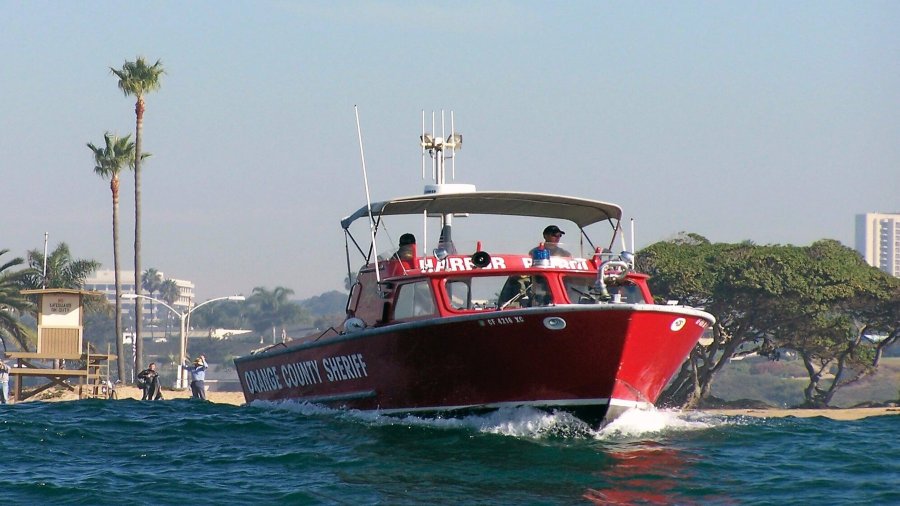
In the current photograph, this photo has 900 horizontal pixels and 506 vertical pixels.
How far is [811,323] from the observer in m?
49.8

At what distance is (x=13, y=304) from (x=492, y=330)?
43596 millimetres

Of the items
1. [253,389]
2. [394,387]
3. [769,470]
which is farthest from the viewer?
[253,389]

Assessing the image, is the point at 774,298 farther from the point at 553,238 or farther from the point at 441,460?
the point at 441,460

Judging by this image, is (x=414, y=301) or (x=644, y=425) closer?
(x=644, y=425)

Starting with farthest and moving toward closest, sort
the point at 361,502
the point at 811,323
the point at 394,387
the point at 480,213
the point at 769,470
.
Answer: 1. the point at 811,323
2. the point at 480,213
3. the point at 394,387
4. the point at 769,470
5. the point at 361,502

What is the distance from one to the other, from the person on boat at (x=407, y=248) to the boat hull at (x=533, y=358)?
1.60m

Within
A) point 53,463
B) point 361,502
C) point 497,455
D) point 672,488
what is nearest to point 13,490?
point 53,463

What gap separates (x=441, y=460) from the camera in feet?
46.9

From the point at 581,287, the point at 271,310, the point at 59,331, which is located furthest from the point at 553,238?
the point at 271,310

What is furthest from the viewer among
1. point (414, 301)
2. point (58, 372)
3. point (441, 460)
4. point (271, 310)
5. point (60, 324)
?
point (271, 310)

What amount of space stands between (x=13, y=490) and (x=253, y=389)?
1018 cm

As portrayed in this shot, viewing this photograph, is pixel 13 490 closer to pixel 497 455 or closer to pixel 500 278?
pixel 497 455

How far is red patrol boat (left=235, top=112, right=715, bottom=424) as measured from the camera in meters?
15.5

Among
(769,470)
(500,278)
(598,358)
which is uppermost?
(500,278)
